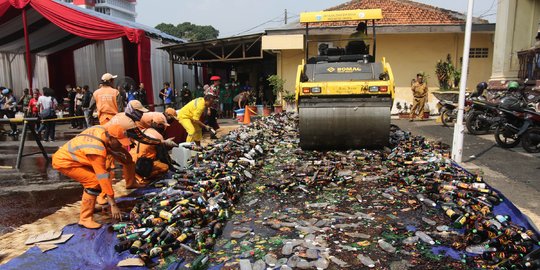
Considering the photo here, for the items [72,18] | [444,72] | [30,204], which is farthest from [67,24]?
[444,72]

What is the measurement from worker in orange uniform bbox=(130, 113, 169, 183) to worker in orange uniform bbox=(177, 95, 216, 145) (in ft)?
4.33

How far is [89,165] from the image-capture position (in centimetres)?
413

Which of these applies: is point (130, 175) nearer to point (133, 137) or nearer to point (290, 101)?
point (133, 137)

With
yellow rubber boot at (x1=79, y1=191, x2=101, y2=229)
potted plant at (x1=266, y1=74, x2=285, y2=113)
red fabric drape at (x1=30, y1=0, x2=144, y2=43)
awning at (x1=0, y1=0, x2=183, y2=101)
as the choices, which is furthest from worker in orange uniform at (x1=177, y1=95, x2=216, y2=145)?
potted plant at (x1=266, y1=74, x2=285, y2=113)

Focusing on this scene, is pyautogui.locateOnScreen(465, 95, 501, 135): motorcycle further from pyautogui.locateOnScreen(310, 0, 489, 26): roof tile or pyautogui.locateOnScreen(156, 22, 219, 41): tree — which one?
pyautogui.locateOnScreen(156, 22, 219, 41): tree

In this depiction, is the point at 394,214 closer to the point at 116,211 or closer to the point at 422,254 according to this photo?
the point at 422,254

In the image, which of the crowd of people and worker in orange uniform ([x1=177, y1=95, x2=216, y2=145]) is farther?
worker in orange uniform ([x1=177, y1=95, x2=216, y2=145])

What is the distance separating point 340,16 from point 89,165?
5.42 metres

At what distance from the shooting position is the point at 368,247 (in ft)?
11.4

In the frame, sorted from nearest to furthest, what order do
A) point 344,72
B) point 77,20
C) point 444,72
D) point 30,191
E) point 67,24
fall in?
point 30,191 → point 344,72 → point 77,20 → point 67,24 → point 444,72

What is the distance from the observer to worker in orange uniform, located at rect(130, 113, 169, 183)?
5.61 m

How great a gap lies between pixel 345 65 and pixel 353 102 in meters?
1.06

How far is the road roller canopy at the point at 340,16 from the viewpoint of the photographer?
25.2 ft

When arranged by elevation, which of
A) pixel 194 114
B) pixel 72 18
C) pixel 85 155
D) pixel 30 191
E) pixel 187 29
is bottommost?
pixel 30 191
